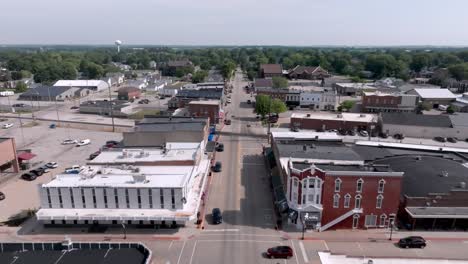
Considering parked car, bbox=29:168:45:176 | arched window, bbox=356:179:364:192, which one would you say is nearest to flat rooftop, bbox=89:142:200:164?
parked car, bbox=29:168:45:176

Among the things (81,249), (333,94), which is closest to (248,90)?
(333,94)

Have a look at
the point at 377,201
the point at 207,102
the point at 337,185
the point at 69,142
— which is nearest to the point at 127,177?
the point at 337,185

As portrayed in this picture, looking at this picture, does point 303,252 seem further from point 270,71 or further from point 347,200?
point 270,71

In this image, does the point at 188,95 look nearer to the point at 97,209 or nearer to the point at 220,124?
the point at 220,124

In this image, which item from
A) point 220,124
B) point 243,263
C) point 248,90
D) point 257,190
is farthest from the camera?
point 248,90

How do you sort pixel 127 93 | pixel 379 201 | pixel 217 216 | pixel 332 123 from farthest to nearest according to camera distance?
1. pixel 127 93
2. pixel 332 123
3. pixel 217 216
4. pixel 379 201

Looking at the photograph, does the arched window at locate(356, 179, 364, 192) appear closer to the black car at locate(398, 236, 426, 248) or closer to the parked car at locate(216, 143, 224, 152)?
the black car at locate(398, 236, 426, 248)
